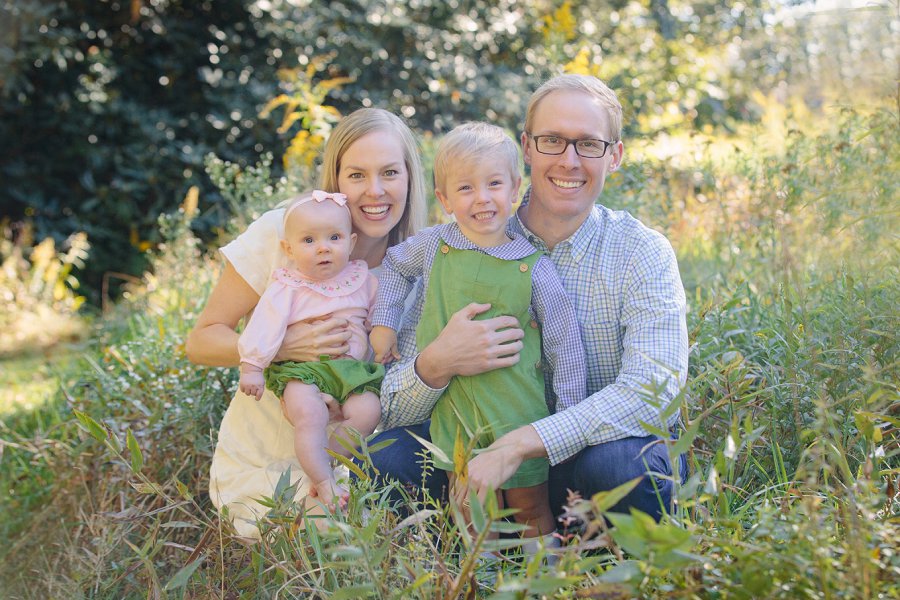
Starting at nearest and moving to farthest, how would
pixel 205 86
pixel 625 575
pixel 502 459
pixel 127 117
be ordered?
pixel 625 575, pixel 502 459, pixel 127 117, pixel 205 86

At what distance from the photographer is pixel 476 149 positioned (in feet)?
8.01

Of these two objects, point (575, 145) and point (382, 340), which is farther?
point (382, 340)

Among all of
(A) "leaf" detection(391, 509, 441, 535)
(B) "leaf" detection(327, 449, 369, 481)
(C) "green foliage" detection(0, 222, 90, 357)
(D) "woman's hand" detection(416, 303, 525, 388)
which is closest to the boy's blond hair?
(D) "woman's hand" detection(416, 303, 525, 388)

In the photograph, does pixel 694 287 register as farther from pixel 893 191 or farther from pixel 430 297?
pixel 430 297

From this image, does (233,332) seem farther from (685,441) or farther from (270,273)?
(685,441)

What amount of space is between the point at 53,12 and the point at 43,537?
14.7ft

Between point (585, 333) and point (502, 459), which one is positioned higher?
point (585, 333)

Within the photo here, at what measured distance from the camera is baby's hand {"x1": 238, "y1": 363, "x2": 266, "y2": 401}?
257cm

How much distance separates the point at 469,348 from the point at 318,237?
22.8 inches

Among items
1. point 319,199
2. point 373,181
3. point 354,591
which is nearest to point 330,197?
point 319,199

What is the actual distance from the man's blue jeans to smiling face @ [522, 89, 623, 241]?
679mm

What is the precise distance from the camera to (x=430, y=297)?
259cm

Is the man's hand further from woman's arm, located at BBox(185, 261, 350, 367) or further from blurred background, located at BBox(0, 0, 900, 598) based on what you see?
woman's arm, located at BBox(185, 261, 350, 367)

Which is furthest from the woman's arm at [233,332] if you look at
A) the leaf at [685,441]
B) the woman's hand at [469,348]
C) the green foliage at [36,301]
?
the green foliage at [36,301]
